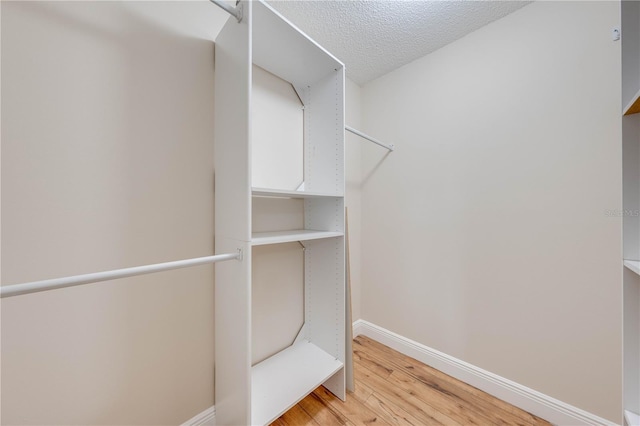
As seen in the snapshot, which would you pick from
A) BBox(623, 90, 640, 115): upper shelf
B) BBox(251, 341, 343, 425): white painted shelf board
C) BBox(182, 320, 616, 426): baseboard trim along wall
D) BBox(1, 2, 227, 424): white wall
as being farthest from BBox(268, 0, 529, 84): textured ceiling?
BBox(182, 320, 616, 426): baseboard trim along wall

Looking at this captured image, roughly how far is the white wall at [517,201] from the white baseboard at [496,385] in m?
0.04

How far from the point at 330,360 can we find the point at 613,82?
2.21 meters

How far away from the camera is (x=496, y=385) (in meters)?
1.51

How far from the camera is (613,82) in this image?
3.86ft

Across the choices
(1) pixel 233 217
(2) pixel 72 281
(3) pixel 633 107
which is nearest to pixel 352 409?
(1) pixel 233 217

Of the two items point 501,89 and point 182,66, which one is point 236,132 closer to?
point 182,66

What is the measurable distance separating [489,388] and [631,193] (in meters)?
1.50

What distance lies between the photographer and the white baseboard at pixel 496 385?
50.2 inches

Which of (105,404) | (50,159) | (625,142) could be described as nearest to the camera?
(625,142)

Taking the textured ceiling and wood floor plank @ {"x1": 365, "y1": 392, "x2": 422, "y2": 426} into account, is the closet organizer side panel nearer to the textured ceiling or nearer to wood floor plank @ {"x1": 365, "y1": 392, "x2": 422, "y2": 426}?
the textured ceiling

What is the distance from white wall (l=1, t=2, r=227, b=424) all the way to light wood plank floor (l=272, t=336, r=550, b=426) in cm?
66

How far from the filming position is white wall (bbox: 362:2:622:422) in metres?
1.22

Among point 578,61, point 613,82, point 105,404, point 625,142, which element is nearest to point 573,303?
point 625,142

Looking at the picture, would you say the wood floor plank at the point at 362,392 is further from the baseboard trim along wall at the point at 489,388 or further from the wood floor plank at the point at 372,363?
the baseboard trim along wall at the point at 489,388
